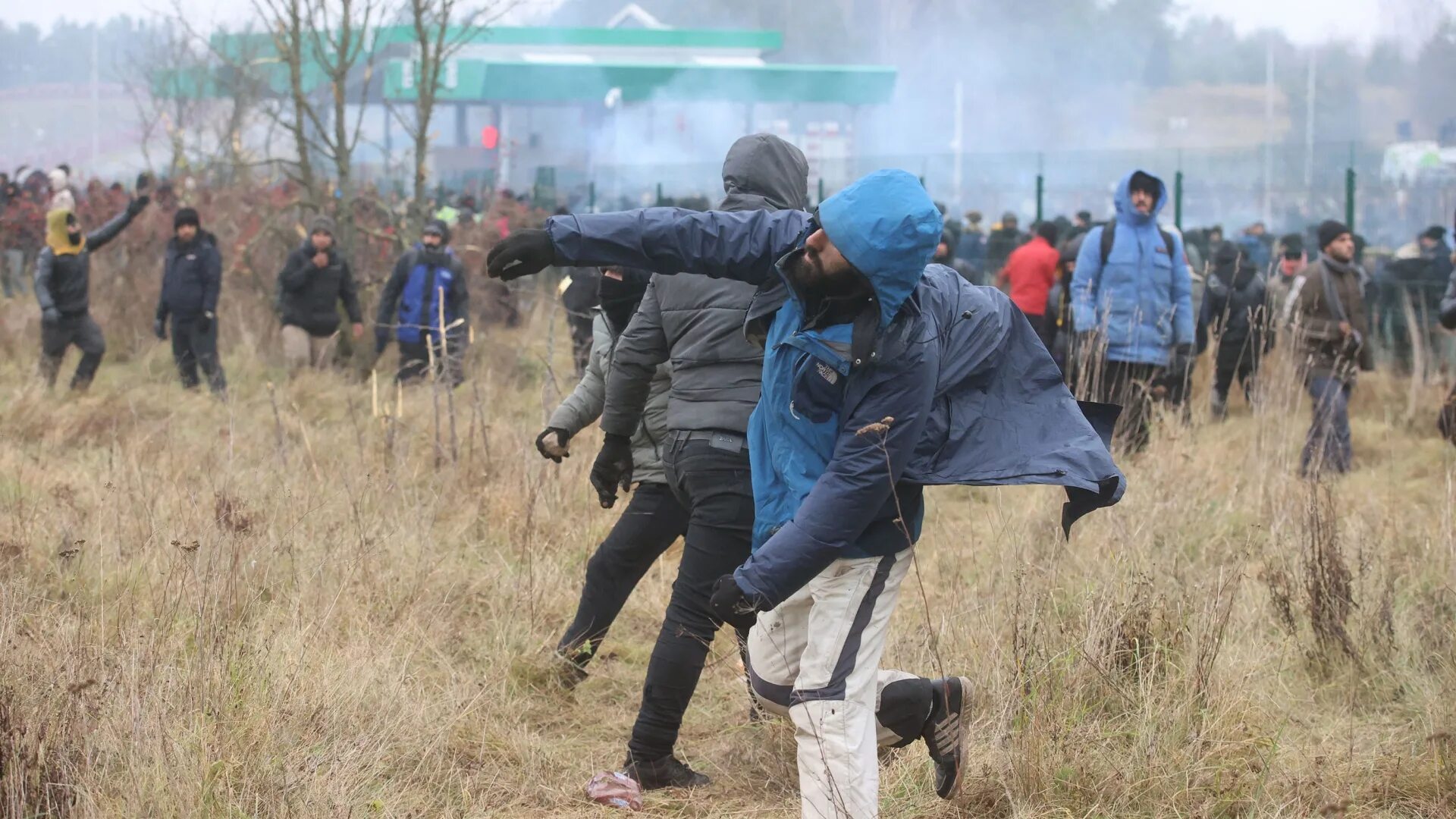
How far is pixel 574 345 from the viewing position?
10.6m

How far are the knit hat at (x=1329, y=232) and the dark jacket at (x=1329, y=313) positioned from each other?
4.1 inches

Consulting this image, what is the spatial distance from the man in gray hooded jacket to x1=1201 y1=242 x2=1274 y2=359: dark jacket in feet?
22.1

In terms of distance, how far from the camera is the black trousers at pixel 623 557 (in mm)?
4465

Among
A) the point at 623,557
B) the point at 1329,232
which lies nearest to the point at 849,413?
the point at 623,557

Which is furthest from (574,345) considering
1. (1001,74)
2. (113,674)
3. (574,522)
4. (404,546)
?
(1001,74)

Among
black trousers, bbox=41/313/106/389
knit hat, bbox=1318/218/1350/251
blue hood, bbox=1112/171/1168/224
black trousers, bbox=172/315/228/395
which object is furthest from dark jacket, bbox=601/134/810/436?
black trousers, bbox=172/315/228/395

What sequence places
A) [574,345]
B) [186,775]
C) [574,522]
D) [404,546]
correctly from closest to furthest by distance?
1. [186,775]
2. [404,546]
3. [574,522]
4. [574,345]

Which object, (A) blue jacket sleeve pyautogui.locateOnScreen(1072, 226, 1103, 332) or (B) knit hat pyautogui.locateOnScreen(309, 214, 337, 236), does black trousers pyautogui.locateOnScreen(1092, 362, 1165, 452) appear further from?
(B) knit hat pyautogui.locateOnScreen(309, 214, 337, 236)

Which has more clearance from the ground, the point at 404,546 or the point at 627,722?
the point at 404,546

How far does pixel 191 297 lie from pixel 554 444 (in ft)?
24.5

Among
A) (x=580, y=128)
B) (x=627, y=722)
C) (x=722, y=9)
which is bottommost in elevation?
(x=627, y=722)

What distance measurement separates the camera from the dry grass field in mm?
3572

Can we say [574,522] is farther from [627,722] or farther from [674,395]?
[674,395]

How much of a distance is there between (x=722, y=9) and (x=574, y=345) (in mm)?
52669
